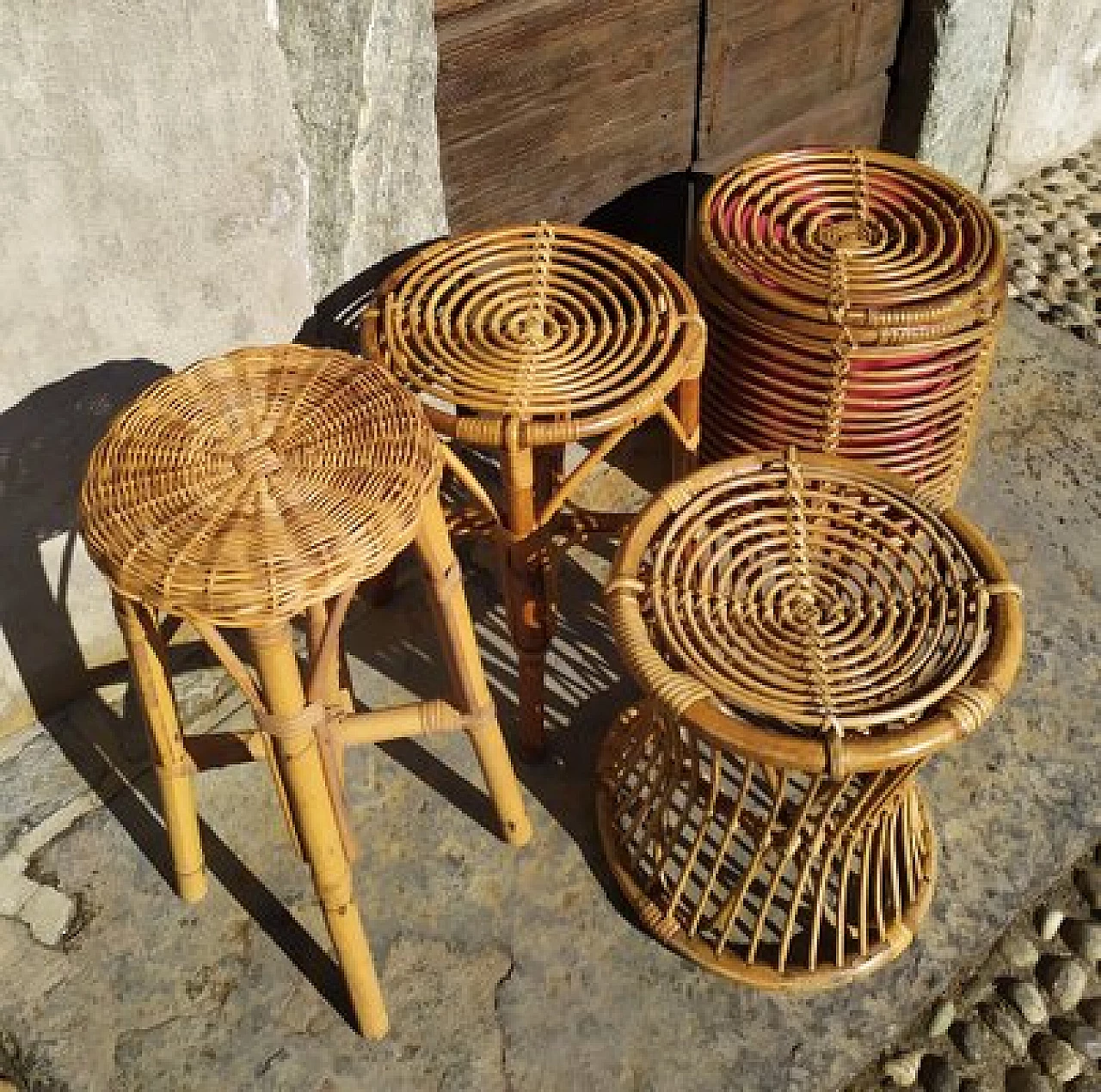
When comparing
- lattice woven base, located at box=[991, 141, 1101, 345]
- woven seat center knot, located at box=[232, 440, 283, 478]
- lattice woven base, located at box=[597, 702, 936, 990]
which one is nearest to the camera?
woven seat center knot, located at box=[232, 440, 283, 478]

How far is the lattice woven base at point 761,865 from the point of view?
78.9 inches

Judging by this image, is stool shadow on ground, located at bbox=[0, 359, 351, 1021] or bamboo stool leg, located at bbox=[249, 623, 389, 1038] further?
stool shadow on ground, located at bbox=[0, 359, 351, 1021]

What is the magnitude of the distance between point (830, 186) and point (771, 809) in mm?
1417

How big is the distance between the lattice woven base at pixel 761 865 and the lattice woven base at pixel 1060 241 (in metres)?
1.83

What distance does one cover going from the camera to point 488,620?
8.72 ft

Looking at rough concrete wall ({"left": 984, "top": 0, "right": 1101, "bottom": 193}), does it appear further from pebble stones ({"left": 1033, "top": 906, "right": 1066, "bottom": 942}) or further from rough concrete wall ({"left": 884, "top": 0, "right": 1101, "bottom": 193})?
pebble stones ({"left": 1033, "top": 906, "right": 1066, "bottom": 942})

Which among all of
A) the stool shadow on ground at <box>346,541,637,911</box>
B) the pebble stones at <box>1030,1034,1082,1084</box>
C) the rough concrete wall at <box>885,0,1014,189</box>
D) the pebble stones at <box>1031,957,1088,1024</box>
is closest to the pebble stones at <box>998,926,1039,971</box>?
the pebble stones at <box>1031,957,1088,1024</box>

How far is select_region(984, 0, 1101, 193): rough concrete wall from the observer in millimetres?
3729

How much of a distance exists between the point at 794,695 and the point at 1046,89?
2990mm

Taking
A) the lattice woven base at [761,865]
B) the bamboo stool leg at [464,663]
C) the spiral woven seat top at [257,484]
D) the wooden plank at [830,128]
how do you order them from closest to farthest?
the spiral woven seat top at [257,484], the bamboo stool leg at [464,663], the lattice woven base at [761,865], the wooden plank at [830,128]

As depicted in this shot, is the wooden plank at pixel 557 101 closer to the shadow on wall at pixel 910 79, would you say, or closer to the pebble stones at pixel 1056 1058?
the shadow on wall at pixel 910 79

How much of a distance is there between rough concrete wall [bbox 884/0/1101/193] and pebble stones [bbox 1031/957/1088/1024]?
2318 mm

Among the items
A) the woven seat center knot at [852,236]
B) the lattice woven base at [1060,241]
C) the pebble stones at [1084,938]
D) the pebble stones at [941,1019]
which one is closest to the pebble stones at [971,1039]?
the pebble stones at [941,1019]

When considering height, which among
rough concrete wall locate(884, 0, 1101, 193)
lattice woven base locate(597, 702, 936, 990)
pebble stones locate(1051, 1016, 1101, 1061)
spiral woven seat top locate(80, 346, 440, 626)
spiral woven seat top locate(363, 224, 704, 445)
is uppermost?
Answer: spiral woven seat top locate(80, 346, 440, 626)
